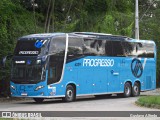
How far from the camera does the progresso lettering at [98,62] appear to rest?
1120 inches

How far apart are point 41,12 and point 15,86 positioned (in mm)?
10187

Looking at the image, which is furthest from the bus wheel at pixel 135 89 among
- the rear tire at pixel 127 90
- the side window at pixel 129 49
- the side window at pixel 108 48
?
the side window at pixel 108 48

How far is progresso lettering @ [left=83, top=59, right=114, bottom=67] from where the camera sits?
2845 centimetres

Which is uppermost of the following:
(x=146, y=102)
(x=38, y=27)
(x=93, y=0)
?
(x=93, y=0)

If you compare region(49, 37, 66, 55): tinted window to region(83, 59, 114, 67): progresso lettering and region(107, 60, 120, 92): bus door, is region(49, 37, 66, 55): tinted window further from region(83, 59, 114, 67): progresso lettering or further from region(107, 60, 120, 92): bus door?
region(107, 60, 120, 92): bus door

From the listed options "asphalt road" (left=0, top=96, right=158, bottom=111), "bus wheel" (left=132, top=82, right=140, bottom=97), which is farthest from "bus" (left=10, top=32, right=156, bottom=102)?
"asphalt road" (left=0, top=96, right=158, bottom=111)

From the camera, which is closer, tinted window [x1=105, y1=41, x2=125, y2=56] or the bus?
the bus

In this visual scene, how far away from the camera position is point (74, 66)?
27.5m

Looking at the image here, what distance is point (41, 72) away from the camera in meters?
25.7

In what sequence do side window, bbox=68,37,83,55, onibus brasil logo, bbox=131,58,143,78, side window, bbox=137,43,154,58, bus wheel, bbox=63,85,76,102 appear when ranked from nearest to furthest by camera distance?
side window, bbox=68,37,83,55 < bus wheel, bbox=63,85,76,102 < onibus brasil logo, bbox=131,58,143,78 < side window, bbox=137,43,154,58

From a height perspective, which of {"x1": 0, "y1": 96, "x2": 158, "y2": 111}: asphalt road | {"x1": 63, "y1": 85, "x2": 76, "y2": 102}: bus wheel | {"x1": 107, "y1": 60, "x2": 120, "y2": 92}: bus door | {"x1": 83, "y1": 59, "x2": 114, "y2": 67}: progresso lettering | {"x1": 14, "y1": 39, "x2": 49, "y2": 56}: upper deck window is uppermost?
{"x1": 14, "y1": 39, "x2": 49, "y2": 56}: upper deck window

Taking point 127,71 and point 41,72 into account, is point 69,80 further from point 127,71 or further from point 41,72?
point 127,71

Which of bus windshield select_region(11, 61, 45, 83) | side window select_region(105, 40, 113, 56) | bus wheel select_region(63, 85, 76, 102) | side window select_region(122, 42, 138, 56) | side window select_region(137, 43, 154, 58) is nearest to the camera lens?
bus windshield select_region(11, 61, 45, 83)

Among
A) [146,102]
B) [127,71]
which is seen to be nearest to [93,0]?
[127,71]
